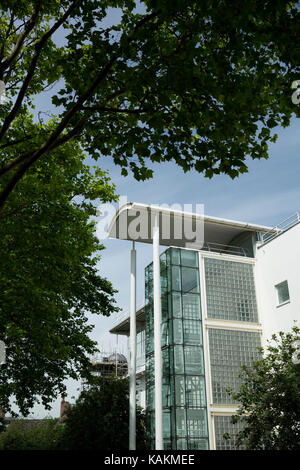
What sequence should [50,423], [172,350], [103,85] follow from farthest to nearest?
[50,423] < [172,350] < [103,85]

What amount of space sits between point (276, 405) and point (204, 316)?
9870 millimetres

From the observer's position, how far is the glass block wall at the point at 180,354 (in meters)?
23.0

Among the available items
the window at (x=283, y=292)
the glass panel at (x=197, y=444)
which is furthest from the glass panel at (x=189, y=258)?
the glass panel at (x=197, y=444)

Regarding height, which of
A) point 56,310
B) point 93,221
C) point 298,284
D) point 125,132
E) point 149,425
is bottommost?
point 149,425

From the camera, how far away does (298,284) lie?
80.9 feet

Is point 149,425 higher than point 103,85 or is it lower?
lower

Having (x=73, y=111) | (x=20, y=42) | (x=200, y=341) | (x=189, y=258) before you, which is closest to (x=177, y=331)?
(x=200, y=341)

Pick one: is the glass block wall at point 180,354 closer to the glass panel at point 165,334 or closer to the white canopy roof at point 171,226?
the glass panel at point 165,334

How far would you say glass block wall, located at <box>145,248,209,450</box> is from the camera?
2305cm

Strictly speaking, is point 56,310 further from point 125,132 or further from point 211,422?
point 211,422

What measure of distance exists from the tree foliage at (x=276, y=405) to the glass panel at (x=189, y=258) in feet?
32.5

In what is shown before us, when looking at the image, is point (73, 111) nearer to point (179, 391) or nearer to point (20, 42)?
point (20, 42)

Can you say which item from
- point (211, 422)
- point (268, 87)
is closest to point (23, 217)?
point (268, 87)

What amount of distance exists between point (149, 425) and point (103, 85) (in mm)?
21576
